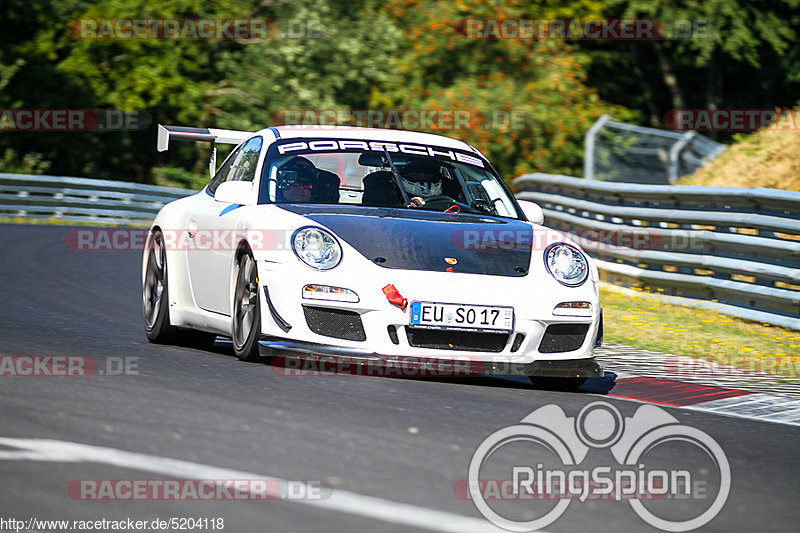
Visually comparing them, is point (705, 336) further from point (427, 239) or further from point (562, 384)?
point (427, 239)

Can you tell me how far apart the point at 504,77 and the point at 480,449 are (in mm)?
22194

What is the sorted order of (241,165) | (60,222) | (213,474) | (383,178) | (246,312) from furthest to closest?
(60,222) → (241,165) → (383,178) → (246,312) → (213,474)

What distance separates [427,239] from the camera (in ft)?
23.8

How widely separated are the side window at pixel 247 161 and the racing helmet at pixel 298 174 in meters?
0.21

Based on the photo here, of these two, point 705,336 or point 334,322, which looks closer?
point 334,322

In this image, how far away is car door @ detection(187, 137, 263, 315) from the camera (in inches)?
308

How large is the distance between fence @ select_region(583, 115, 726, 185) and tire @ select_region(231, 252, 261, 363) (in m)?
9.83

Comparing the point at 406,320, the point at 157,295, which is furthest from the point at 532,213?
the point at 157,295

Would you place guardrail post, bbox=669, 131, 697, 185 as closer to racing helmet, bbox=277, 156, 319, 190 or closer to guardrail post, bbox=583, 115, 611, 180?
guardrail post, bbox=583, 115, 611, 180

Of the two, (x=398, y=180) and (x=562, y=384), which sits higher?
(x=398, y=180)

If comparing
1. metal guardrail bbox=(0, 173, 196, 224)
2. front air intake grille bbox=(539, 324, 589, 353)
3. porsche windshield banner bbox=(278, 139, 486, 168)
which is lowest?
metal guardrail bbox=(0, 173, 196, 224)

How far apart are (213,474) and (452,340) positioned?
2.62 meters

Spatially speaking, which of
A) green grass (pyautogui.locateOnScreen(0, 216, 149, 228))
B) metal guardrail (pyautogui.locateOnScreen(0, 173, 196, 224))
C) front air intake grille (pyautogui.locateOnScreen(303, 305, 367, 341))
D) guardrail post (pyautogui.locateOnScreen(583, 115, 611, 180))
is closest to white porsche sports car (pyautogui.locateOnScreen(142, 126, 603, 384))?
front air intake grille (pyautogui.locateOnScreen(303, 305, 367, 341))

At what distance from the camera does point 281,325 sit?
6.98 meters
